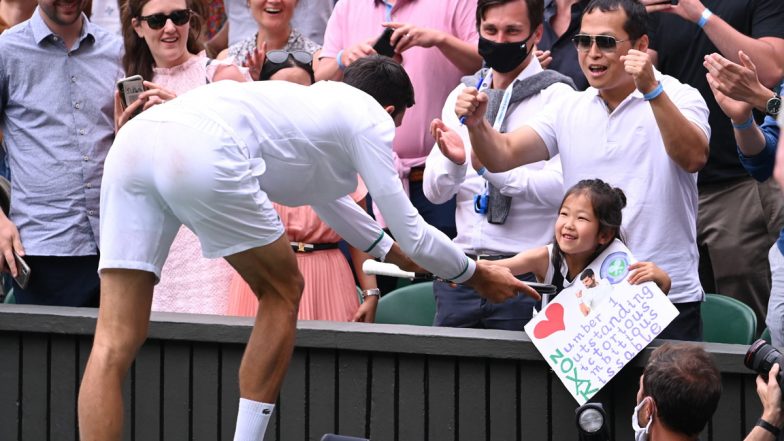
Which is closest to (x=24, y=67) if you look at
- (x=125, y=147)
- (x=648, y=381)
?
(x=125, y=147)

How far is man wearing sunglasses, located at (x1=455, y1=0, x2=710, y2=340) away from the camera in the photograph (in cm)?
539

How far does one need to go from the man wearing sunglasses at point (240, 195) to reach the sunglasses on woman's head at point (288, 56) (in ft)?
5.33

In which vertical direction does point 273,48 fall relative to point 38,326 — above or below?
above

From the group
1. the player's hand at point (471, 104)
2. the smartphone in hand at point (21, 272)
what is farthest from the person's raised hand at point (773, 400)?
the smartphone in hand at point (21, 272)

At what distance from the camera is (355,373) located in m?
5.54

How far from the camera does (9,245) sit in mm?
6434

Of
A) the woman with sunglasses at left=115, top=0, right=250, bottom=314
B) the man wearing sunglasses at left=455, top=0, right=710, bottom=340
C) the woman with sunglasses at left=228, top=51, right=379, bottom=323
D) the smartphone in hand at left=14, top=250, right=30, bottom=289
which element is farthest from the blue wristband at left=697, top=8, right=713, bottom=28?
the smartphone in hand at left=14, top=250, right=30, bottom=289

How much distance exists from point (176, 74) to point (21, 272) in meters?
1.20

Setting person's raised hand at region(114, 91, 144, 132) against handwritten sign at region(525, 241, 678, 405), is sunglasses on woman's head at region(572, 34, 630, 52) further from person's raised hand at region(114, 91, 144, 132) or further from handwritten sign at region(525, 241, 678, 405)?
person's raised hand at region(114, 91, 144, 132)

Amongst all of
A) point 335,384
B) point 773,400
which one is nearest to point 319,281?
point 335,384

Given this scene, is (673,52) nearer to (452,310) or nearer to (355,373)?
(452,310)

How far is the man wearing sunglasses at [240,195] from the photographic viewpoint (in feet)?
14.8

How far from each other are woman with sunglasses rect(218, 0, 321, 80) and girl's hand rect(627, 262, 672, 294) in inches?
98.1

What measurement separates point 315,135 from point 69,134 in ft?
7.42
